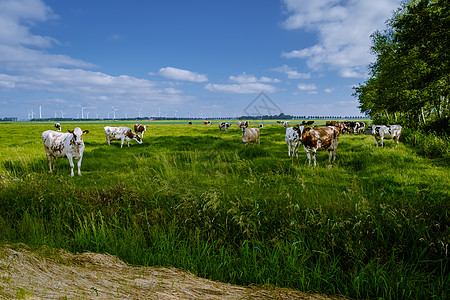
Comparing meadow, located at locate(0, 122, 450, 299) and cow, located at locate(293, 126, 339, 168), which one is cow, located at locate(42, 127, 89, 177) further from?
cow, located at locate(293, 126, 339, 168)

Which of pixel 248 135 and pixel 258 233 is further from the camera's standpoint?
pixel 248 135

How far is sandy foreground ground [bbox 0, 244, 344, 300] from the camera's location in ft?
6.09

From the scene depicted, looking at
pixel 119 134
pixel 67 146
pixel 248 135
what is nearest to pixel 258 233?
pixel 67 146

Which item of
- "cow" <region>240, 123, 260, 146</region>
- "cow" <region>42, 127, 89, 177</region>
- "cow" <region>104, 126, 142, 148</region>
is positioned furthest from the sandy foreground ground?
"cow" <region>104, 126, 142, 148</region>

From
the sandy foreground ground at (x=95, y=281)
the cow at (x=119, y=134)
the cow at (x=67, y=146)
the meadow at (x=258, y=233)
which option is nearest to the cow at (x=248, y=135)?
the cow at (x=119, y=134)

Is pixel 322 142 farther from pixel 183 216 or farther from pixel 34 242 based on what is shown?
pixel 34 242

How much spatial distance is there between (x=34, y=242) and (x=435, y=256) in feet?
19.2

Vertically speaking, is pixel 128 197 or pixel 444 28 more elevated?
pixel 444 28

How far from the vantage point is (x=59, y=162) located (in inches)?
459

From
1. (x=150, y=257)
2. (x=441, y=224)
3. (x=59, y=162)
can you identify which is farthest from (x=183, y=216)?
(x=59, y=162)

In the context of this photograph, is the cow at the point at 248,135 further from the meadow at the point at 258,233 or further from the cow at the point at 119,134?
the meadow at the point at 258,233

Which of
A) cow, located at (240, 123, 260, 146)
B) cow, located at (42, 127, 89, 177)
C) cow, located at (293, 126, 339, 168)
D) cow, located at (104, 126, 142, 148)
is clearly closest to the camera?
cow, located at (42, 127, 89, 177)

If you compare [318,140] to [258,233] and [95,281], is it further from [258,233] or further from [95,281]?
[95,281]

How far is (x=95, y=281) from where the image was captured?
214 cm
